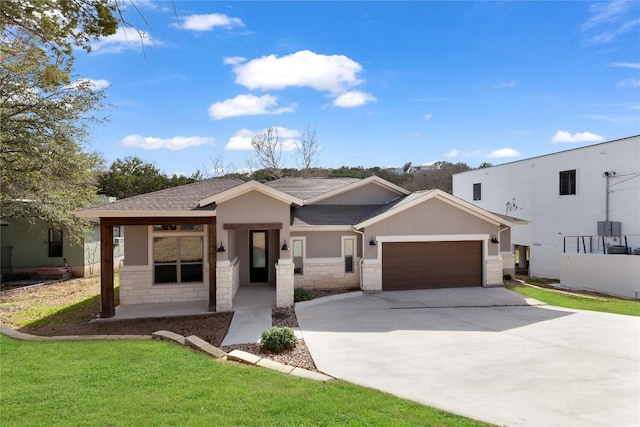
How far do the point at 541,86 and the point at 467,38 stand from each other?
4.94 m

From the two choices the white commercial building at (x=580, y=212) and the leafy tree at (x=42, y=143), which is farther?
the white commercial building at (x=580, y=212)

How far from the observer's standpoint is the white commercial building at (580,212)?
1788 centimetres

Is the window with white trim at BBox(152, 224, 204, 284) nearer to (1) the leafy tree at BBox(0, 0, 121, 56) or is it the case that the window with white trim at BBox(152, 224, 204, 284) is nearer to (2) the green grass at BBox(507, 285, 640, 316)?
(1) the leafy tree at BBox(0, 0, 121, 56)

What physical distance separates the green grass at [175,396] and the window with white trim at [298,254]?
7.95 meters

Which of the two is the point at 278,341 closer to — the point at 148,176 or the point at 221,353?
the point at 221,353

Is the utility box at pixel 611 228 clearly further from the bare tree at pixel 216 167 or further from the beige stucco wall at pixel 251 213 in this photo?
the bare tree at pixel 216 167

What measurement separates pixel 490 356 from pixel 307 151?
35117 mm

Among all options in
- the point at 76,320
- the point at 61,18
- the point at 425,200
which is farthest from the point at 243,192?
the point at 61,18

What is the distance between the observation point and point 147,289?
43.0ft

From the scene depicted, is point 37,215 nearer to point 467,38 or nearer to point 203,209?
point 203,209

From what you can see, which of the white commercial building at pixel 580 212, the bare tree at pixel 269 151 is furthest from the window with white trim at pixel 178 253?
the bare tree at pixel 269 151

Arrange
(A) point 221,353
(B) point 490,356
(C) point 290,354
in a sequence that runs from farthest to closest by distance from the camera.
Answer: (C) point 290,354 < (B) point 490,356 < (A) point 221,353

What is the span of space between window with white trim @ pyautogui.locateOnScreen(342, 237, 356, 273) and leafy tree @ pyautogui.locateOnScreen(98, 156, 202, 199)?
80.1 ft

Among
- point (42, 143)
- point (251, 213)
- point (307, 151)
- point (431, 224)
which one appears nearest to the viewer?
point (251, 213)
